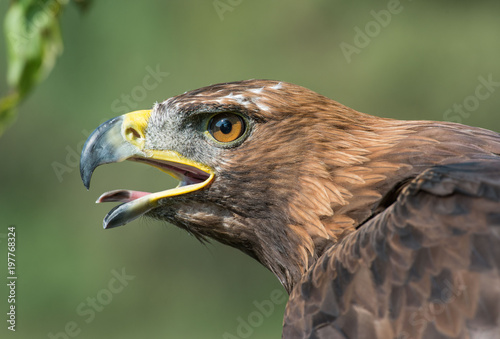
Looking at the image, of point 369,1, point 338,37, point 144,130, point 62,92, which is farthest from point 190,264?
point 144,130

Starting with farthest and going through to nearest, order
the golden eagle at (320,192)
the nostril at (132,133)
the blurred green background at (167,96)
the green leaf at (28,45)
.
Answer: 1. the blurred green background at (167,96)
2. the nostril at (132,133)
3. the golden eagle at (320,192)
4. the green leaf at (28,45)

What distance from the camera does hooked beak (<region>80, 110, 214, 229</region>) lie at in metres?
2.43

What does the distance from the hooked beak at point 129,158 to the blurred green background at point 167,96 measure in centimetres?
402

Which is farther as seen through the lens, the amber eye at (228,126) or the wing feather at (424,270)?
the amber eye at (228,126)

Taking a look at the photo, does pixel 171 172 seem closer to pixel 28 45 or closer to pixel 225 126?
pixel 225 126

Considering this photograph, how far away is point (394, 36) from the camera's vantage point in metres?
7.50

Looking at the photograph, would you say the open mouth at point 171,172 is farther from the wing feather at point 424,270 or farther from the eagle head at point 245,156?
the wing feather at point 424,270

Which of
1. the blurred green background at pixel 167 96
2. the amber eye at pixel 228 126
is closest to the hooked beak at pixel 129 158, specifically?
the amber eye at pixel 228 126

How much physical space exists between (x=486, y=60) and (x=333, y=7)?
183cm

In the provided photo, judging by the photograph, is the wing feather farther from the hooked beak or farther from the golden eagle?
the hooked beak

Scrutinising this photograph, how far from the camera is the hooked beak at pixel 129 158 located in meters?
2.43

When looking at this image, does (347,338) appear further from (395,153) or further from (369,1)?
(369,1)

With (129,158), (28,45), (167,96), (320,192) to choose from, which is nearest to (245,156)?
(320,192)

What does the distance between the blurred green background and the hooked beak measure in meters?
4.02
